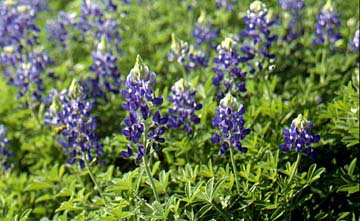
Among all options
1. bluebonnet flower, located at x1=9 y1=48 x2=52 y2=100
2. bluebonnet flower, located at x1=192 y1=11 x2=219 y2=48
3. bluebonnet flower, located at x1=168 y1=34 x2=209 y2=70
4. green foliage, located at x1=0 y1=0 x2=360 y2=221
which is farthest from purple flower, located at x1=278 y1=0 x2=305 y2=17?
bluebonnet flower, located at x1=9 y1=48 x2=52 y2=100

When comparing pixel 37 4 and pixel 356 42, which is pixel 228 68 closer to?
pixel 356 42

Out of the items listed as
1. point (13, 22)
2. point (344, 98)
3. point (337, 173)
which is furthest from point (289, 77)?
point (13, 22)

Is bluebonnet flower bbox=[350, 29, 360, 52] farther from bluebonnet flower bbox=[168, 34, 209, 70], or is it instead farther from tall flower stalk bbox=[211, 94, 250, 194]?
tall flower stalk bbox=[211, 94, 250, 194]

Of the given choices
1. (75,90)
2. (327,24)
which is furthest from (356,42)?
(75,90)

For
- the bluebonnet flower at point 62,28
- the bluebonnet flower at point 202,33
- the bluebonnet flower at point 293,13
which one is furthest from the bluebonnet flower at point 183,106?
the bluebonnet flower at point 62,28

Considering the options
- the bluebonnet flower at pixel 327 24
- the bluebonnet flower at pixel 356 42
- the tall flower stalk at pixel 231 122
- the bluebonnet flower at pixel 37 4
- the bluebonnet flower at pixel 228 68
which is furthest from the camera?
the bluebonnet flower at pixel 37 4

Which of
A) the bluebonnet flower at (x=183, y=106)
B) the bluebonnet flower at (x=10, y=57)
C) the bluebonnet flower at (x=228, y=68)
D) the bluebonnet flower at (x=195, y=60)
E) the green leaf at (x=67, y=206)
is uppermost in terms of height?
the bluebonnet flower at (x=10, y=57)

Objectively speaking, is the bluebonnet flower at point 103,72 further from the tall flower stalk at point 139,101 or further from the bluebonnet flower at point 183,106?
the tall flower stalk at point 139,101
